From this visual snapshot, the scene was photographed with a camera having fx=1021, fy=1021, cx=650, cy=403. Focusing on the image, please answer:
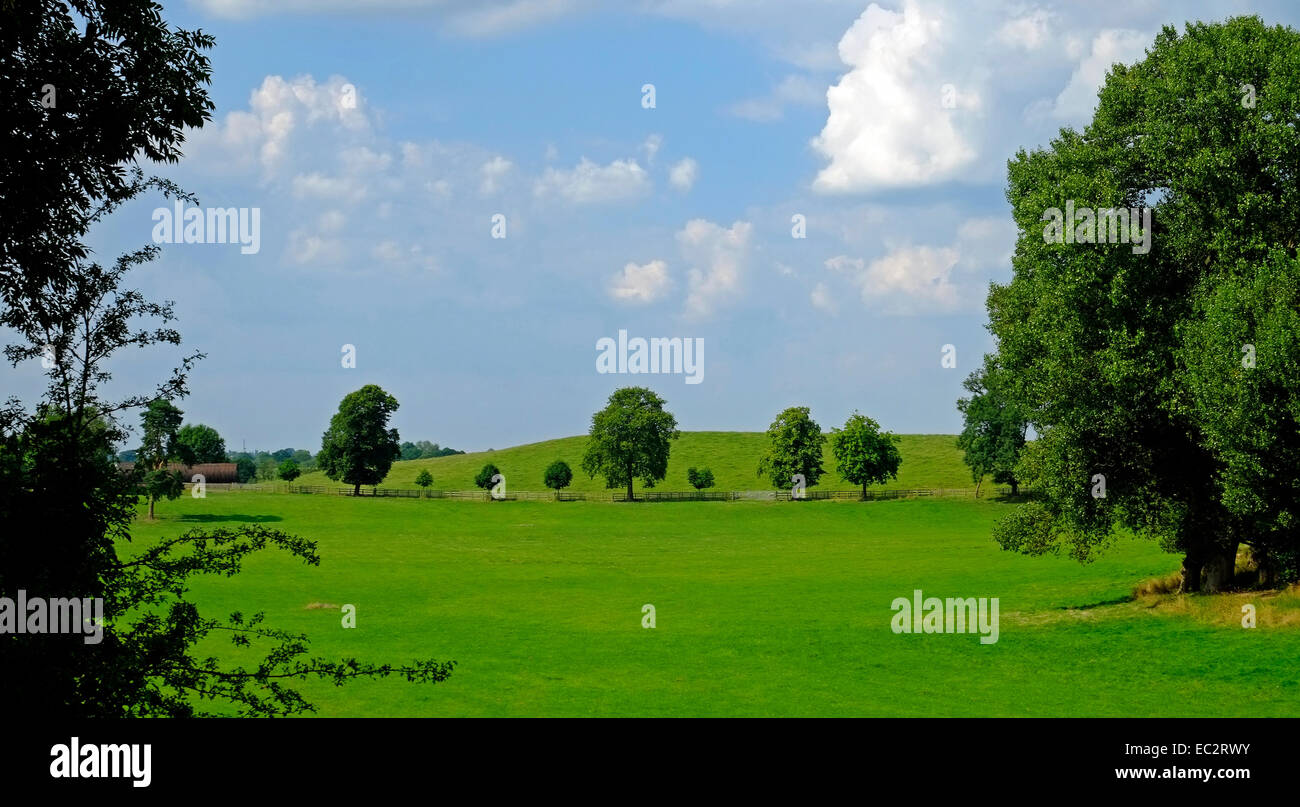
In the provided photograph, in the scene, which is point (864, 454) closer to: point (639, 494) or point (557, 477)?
point (639, 494)

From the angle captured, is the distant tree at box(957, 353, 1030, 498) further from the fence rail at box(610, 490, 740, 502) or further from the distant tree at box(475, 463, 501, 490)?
the distant tree at box(475, 463, 501, 490)

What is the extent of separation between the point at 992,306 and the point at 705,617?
852 inches

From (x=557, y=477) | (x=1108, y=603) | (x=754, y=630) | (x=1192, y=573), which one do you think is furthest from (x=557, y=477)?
(x=1192, y=573)

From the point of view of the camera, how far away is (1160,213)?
124 ft

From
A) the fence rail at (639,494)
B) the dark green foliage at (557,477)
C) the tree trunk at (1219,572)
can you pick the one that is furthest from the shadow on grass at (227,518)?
the tree trunk at (1219,572)

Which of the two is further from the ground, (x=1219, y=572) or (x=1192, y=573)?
(x=1219, y=572)

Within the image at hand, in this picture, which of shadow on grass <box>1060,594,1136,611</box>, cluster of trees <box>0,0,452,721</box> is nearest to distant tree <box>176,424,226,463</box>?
shadow on grass <box>1060,594,1136,611</box>

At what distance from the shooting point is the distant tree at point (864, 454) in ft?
438

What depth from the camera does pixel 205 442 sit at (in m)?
142

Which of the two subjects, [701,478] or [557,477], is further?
[701,478]

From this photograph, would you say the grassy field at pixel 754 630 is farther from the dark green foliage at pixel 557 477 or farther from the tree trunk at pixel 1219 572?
the dark green foliage at pixel 557 477

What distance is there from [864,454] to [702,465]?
46846 mm
